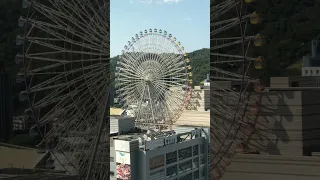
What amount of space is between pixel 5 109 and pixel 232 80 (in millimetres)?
2026

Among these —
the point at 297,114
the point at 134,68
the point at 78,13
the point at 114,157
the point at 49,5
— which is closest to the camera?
the point at 297,114

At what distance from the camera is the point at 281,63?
3.04m

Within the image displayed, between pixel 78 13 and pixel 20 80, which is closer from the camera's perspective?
pixel 20 80

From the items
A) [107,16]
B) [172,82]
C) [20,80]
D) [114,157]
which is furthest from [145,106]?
[20,80]

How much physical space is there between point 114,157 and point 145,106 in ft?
8.82

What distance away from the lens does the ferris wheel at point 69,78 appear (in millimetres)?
3229

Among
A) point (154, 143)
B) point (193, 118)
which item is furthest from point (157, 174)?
point (193, 118)

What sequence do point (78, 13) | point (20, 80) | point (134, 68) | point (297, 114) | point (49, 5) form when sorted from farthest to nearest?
point (134, 68), point (78, 13), point (49, 5), point (20, 80), point (297, 114)

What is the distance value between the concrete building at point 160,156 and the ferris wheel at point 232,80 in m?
3.87

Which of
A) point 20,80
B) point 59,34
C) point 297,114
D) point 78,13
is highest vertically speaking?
point 78,13

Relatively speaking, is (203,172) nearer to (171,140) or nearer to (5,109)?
(171,140)

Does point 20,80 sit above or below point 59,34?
below

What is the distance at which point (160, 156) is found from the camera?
26.0 feet

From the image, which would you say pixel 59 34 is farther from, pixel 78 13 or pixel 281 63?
pixel 281 63
